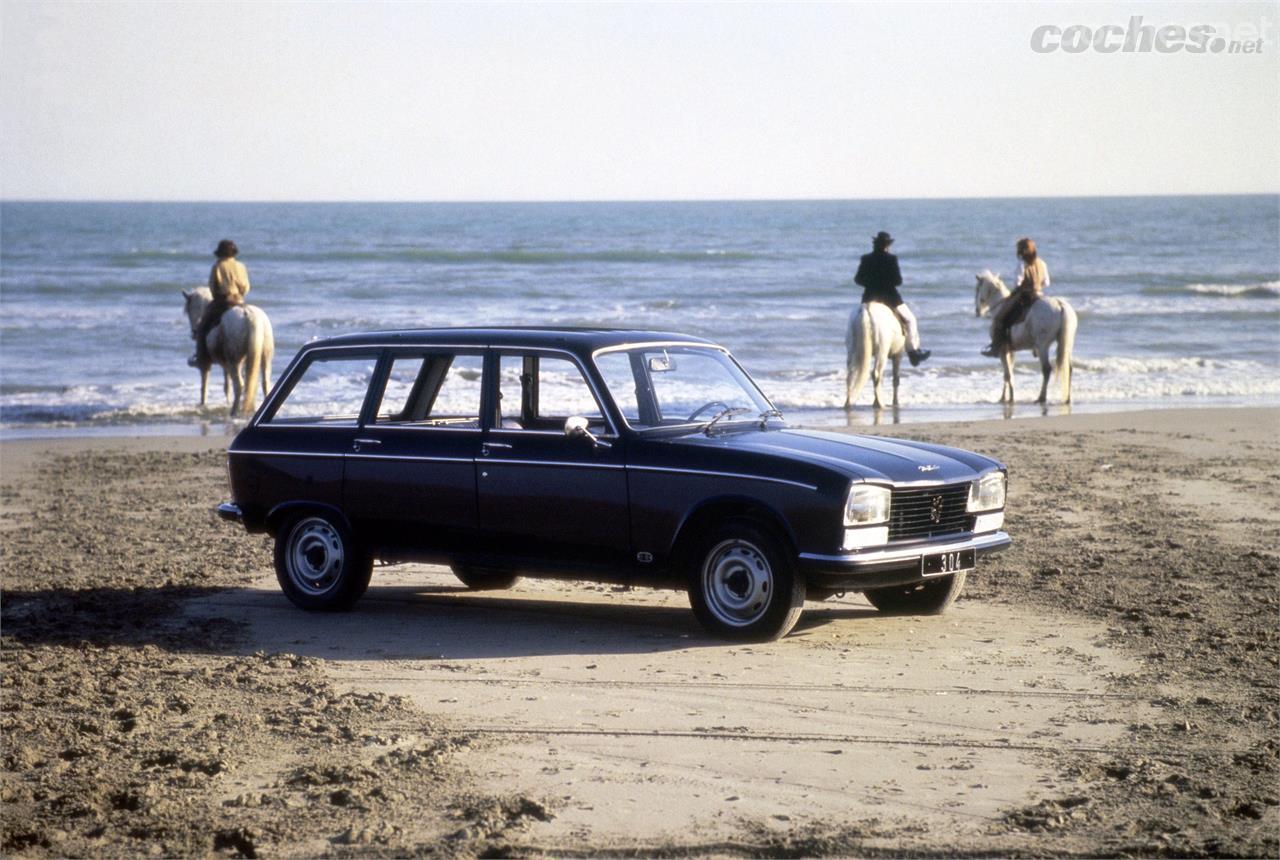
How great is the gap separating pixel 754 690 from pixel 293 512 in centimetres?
355

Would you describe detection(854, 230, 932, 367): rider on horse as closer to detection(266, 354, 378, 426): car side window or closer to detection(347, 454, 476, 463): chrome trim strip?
detection(266, 354, 378, 426): car side window

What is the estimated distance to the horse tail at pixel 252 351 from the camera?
73.8 feet

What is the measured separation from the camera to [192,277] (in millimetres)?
55500

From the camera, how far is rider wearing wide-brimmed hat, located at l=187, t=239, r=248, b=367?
74.1ft

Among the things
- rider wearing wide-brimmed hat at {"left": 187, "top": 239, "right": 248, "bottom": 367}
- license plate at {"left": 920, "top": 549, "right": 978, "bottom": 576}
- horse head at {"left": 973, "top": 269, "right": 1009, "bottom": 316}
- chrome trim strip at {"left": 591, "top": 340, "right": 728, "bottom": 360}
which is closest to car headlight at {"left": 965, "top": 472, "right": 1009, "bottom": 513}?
license plate at {"left": 920, "top": 549, "right": 978, "bottom": 576}

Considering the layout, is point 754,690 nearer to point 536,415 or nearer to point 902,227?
point 536,415

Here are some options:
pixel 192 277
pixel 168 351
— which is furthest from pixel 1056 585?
pixel 192 277

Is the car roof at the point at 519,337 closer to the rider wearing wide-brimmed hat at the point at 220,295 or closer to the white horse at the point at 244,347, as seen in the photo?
the white horse at the point at 244,347

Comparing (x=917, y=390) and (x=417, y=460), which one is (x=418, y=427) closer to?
(x=417, y=460)

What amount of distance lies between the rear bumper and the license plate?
2 cm

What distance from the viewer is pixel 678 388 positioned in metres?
9.07

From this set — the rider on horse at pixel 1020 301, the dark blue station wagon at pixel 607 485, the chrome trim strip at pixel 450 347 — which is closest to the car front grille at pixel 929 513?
the dark blue station wagon at pixel 607 485

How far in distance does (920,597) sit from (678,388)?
6.26ft

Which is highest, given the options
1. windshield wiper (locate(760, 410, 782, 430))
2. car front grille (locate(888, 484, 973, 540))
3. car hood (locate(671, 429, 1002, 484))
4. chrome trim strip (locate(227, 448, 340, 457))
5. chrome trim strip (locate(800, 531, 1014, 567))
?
windshield wiper (locate(760, 410, 782, 430))
